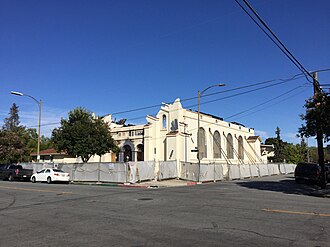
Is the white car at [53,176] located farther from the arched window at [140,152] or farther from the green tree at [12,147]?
the green tree at [12,147]

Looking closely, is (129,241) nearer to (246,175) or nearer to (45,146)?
(246,175)

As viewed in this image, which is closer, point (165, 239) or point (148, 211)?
point (165, 239)

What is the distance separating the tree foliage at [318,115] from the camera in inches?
724

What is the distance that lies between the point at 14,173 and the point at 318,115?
94.4 feet

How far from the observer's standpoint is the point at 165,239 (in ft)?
23.3

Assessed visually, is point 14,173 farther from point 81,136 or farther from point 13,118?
point 13,118

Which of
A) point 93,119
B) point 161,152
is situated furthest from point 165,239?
point 161,152

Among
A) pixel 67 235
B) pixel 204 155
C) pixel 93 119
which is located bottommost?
pixel 67 235

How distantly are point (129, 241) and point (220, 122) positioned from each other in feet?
148

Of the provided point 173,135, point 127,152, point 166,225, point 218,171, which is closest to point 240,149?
point 173,135

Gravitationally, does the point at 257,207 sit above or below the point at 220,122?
below

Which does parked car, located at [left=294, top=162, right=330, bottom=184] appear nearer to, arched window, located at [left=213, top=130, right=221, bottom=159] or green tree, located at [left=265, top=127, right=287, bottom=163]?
arched window, located at [left=213, top=130, right=221, bottom=159]

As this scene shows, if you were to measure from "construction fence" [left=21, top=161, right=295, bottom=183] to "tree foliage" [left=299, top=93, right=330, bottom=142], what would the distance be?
13.5 m

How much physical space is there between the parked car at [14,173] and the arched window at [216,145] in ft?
86.7
